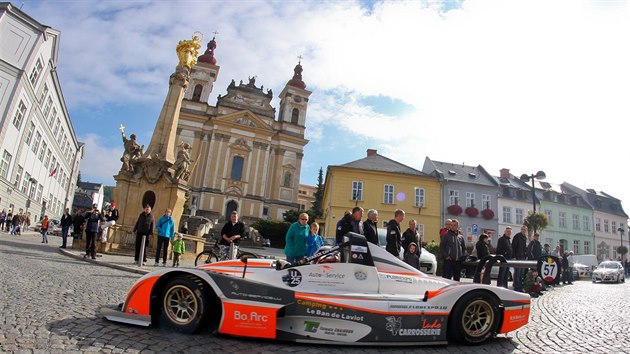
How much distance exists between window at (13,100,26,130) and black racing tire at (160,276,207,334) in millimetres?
35279

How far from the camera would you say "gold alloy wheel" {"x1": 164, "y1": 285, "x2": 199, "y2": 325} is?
4543mm

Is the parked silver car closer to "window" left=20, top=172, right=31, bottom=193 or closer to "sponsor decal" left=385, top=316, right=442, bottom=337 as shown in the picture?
"sponsor decal" left=385, top=316, right=442, bottom=337

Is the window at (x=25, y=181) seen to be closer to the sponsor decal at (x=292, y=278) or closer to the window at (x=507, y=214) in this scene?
the sponsor decal at (x=292, y=278)

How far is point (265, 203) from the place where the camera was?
58531 millimetres

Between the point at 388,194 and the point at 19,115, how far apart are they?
107 ft

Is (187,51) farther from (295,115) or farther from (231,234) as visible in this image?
(295,115)

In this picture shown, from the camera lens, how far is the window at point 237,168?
5834 centimetres

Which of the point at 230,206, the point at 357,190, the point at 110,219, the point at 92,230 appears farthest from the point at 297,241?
the point at 230,206

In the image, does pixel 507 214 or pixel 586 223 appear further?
pixel 586 223

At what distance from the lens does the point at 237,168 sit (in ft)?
193

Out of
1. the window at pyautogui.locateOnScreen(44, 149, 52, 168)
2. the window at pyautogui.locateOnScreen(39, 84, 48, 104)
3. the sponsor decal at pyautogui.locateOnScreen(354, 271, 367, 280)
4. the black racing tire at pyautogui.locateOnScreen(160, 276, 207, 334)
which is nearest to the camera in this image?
the black racing tire at pyautogui.locateOnScreen(160, 276, 207, 334)

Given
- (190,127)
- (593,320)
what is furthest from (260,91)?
(593,320)

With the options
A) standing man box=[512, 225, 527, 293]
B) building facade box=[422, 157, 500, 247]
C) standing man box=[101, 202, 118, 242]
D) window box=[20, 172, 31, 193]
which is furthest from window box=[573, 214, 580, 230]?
window box=[20, 172, 31, 193]

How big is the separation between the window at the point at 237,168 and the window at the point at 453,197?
30217 millimetres
